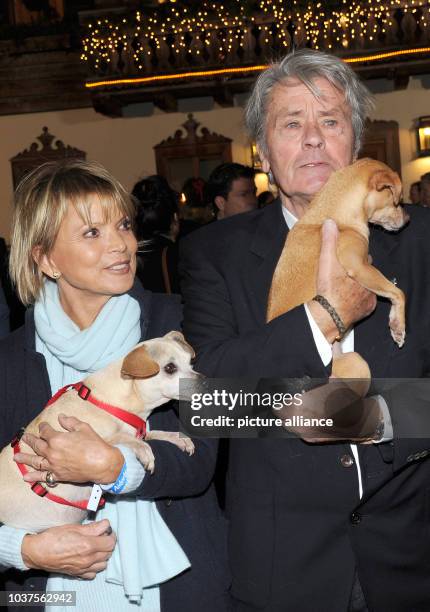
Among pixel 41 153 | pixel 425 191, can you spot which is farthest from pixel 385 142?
pixel 425 191

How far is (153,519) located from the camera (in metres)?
2.62

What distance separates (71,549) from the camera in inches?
95.7

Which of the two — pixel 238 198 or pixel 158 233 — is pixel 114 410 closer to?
pixel 158 233

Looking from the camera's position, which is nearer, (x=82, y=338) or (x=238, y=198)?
(x=82, y=338)

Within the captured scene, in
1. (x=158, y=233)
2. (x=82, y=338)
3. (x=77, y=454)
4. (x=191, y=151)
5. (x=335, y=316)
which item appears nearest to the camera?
(x=335, y=316)

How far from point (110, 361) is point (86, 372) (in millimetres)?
112

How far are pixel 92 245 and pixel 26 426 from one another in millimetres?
617

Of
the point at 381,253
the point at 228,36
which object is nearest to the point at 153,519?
the point at 381,253

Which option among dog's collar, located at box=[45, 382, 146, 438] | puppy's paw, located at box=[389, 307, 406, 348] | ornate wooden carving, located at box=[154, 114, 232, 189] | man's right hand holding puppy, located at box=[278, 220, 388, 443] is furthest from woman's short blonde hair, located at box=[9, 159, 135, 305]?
ornate wooden carving, located at box=[154, 114, 232, 189]

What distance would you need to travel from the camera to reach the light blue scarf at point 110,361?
2527mm

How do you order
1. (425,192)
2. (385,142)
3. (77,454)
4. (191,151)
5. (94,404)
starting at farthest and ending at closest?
(191,151) → (385,142) → (425,192) → (94,404) → (77,454)

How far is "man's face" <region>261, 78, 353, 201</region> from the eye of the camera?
8.23 ft

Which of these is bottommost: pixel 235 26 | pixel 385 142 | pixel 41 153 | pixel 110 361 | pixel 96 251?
pixel 385 142

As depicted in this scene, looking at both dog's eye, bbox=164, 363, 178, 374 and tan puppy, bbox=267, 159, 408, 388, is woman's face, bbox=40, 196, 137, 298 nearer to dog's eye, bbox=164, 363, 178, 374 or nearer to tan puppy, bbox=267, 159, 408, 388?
dog's eye, bbox=164, 363, 178, 374
